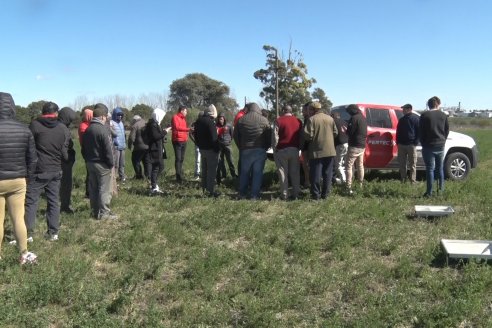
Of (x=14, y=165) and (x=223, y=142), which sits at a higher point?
(x=14, y=165)

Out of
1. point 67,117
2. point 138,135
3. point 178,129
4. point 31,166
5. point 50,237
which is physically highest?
point 67,117

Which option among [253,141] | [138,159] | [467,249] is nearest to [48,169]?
[253,141]

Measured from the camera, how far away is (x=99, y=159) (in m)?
7.23

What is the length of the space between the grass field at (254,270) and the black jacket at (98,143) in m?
0.98

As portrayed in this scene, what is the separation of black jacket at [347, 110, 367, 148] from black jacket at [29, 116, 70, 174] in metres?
5.29

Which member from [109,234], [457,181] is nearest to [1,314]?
[109,234]

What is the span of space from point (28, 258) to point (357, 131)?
6221 millimetres

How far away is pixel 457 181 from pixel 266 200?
14.7 ft

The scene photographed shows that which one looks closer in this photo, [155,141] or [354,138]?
[354,138]

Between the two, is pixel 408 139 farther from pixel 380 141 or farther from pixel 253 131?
pixel 253 131

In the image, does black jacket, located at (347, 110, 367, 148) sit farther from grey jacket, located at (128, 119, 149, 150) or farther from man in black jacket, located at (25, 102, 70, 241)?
man in black jacket, located at (25, 102, 70, 241)

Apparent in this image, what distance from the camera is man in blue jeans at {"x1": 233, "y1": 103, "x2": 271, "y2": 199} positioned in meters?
8.54

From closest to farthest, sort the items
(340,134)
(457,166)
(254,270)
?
(254,270) < (340,134) < (457,166)

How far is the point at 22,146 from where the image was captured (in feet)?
17.6
